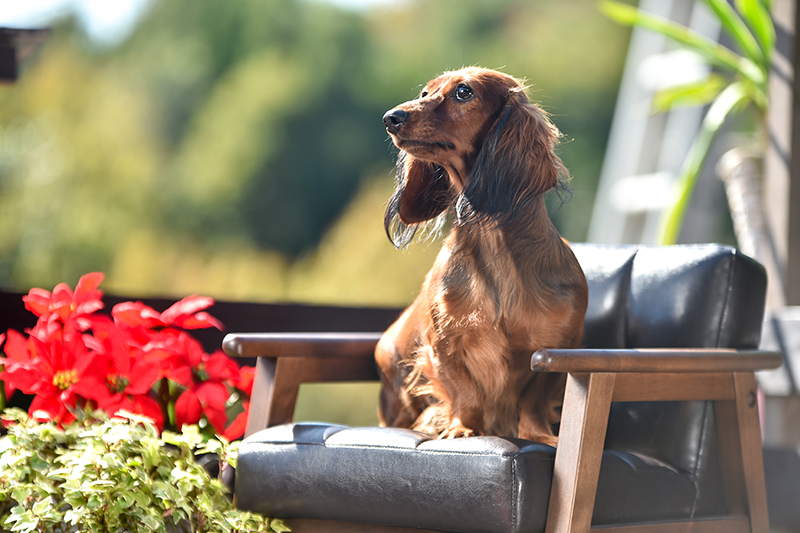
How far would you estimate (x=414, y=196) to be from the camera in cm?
180

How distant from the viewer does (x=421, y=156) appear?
5.23 feet

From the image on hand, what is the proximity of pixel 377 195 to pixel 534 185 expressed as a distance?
28.6ft

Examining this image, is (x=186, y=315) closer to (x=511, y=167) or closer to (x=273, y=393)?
(x=273, y=393)

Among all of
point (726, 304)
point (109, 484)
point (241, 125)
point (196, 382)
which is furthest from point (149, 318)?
point (241, 125)

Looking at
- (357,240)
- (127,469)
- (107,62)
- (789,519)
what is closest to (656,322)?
(789,519)

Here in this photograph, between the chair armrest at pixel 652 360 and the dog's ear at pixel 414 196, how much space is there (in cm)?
55

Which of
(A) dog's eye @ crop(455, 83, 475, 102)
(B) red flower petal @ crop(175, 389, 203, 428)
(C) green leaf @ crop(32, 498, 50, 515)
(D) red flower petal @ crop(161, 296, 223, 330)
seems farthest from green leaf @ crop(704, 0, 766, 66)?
(C) green leaf @ crop(32, 498, 50, 515)

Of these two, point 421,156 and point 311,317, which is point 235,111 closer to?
point 311,317

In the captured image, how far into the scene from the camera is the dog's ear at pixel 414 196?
1.79 m

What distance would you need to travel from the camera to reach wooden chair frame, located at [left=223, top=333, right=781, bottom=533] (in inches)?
53.2

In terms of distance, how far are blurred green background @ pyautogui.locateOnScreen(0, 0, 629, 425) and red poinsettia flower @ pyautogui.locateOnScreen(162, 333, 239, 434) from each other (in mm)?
7407

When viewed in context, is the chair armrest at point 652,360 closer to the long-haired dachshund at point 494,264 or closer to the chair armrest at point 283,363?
the long-haired dachshund at point 494,264

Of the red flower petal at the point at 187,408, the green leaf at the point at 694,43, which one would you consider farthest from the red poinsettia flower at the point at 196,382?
the green leaf at the point at 694,43

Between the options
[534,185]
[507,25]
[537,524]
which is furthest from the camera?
[507,25]
